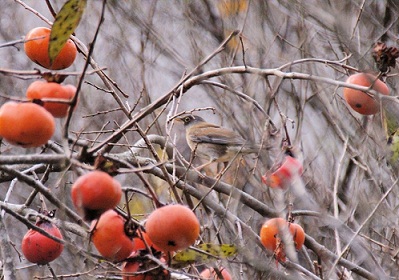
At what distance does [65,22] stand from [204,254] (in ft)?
2.42

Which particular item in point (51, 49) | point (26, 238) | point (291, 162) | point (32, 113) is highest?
point (51, 49)

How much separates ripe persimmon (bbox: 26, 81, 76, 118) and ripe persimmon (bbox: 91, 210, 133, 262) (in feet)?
0.97

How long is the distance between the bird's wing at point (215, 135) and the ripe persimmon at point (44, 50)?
3.16 m

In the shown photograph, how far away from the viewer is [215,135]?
19.4 ft

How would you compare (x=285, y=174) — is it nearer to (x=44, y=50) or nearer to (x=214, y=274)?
(x=214, y=274)

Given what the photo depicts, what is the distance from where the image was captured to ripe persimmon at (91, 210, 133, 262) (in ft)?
5.72

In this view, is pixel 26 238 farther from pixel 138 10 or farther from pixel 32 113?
pixel 138 10

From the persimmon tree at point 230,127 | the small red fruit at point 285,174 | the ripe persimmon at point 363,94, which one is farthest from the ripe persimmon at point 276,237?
the ripe persimmon at point 363,94

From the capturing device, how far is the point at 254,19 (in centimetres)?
573

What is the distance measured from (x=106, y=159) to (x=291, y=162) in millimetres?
1181

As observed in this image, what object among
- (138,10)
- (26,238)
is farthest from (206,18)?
(26,238)

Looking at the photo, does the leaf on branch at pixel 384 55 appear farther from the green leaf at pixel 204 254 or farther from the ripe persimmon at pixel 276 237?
the green leaf at pixel 204 254

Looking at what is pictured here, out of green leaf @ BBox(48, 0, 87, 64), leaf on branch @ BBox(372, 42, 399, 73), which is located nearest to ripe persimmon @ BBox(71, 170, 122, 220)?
green leaf @ BBox(48, 0, 87, 64)

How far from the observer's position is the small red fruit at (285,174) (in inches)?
105
